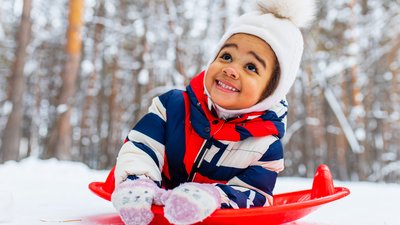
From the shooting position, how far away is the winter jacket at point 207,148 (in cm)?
141

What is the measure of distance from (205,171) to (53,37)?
14.4 metres

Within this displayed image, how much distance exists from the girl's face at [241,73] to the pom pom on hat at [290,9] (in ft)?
0.70

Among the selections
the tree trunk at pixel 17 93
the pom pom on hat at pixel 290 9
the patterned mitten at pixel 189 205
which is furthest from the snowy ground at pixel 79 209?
the tree trunk at pixel 17 93

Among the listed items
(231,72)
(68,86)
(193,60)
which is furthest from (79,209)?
(193,60)

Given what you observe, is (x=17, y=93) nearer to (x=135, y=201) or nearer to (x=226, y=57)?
(x=226, y=57)

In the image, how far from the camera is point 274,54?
1534mm

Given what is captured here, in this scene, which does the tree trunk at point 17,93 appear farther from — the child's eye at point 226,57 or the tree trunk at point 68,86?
the child's eye at point 226,57

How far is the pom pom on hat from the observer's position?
165 centimetres

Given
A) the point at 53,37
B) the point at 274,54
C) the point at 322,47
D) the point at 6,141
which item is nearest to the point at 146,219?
the point at 274,54

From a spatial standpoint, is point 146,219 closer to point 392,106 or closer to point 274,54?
point 274,54

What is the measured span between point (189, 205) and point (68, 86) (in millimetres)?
5943

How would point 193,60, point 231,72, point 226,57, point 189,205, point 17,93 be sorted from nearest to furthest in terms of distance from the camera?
point 189,205
point 231,72
point 226,57
point 17,93
point 193,60

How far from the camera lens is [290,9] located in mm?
1653

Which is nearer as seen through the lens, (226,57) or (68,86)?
(226,57)
